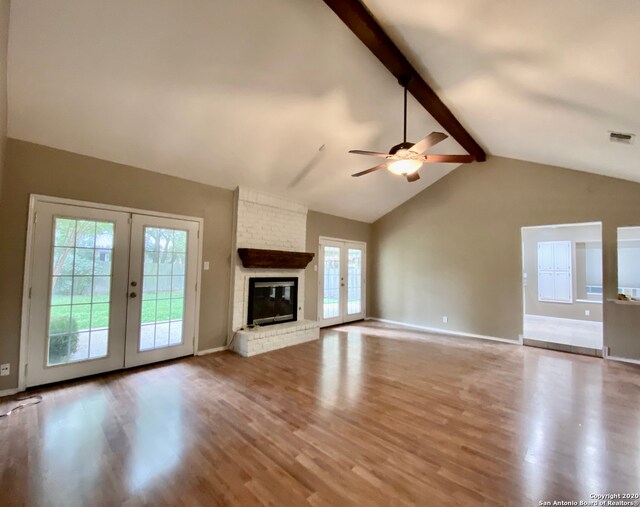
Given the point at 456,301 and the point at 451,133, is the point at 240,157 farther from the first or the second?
the point at 456,301

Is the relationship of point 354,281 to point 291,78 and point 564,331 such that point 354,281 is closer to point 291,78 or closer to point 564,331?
point 564,331

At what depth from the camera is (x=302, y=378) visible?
3.45 metres

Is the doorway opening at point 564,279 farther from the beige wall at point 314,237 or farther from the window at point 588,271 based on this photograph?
the beige wall at point 314,237

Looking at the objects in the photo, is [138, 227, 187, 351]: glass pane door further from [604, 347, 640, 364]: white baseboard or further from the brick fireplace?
[604, 347, 640, 364]: white baseboard

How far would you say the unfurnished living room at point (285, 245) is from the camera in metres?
1.93

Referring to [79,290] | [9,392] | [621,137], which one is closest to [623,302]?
[621,137]

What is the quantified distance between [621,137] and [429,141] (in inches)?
94.7

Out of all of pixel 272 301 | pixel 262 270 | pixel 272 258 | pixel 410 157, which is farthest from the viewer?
pixel 272 301

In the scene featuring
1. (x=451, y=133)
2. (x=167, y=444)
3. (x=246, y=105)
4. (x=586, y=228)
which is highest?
(x=451, y=133)

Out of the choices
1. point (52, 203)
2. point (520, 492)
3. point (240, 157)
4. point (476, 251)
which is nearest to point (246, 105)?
point (240, 157)

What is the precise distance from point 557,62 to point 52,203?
5.15 m

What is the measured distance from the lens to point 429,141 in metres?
2.67

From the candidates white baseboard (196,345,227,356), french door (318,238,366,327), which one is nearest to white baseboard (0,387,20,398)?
white baseboard (196,345,227,356)

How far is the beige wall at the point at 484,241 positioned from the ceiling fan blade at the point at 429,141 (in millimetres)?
3563
